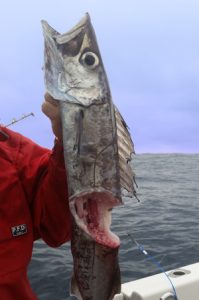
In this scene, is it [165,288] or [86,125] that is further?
[165,288]

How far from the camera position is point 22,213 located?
9.23ft

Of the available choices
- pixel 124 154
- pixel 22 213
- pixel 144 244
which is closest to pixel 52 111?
pixel 124 154

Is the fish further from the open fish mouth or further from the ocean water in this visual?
the ocean water

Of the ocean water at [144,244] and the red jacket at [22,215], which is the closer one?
the red jacket at [22,215]

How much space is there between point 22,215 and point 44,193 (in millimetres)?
331

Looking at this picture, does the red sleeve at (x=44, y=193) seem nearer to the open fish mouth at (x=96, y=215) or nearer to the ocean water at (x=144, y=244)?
the open fish mouth at (x=96, y=215)

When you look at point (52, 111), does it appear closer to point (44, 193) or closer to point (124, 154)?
point (124, 154)

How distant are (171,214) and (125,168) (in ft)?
29.2

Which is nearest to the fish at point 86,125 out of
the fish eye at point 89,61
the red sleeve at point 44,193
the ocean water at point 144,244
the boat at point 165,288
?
the fish eye at point 89,61

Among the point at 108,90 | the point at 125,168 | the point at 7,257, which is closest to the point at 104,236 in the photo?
the point at 125,168

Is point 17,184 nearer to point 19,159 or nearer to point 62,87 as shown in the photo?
point 19,159

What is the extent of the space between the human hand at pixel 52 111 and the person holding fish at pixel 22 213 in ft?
1.94

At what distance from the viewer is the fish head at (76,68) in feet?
6.17

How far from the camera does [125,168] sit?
6.44 ft
